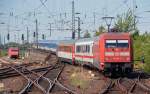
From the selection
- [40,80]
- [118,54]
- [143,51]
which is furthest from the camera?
[143,51]

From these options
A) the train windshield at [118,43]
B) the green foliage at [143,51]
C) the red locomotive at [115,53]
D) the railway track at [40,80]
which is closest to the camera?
the railway track at [40,80]

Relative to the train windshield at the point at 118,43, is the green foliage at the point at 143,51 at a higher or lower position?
lower

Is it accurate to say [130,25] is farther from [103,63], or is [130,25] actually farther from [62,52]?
[103,63]

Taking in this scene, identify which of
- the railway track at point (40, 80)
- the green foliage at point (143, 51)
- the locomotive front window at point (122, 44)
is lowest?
the railway track at point (40, 80)

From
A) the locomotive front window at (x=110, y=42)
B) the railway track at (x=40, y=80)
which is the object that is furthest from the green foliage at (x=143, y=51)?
the locomotive front window at (x=110, y=42)

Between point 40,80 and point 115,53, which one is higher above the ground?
point 115,53

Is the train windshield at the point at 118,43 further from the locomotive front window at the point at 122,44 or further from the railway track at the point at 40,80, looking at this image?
the railway track at the point at 40,80

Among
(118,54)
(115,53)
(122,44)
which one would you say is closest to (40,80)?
(115,53)

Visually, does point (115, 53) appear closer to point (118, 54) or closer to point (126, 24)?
point (118, 54)

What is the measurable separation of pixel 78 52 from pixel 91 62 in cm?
781

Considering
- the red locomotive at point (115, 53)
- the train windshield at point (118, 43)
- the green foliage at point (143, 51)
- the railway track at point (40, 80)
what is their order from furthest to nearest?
1. the green foliage at point (143, 51)
2. the train windshield at point (118, 43)
3. the red locomotive at point (115, 53)
4. the railway track at point (40, 80)

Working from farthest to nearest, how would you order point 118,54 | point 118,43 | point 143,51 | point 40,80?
point 143,51, point 118,43, point 118,54, point 40,80

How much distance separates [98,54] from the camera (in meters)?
30.2

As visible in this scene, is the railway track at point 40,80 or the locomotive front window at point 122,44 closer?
the railway track at point 40,80
